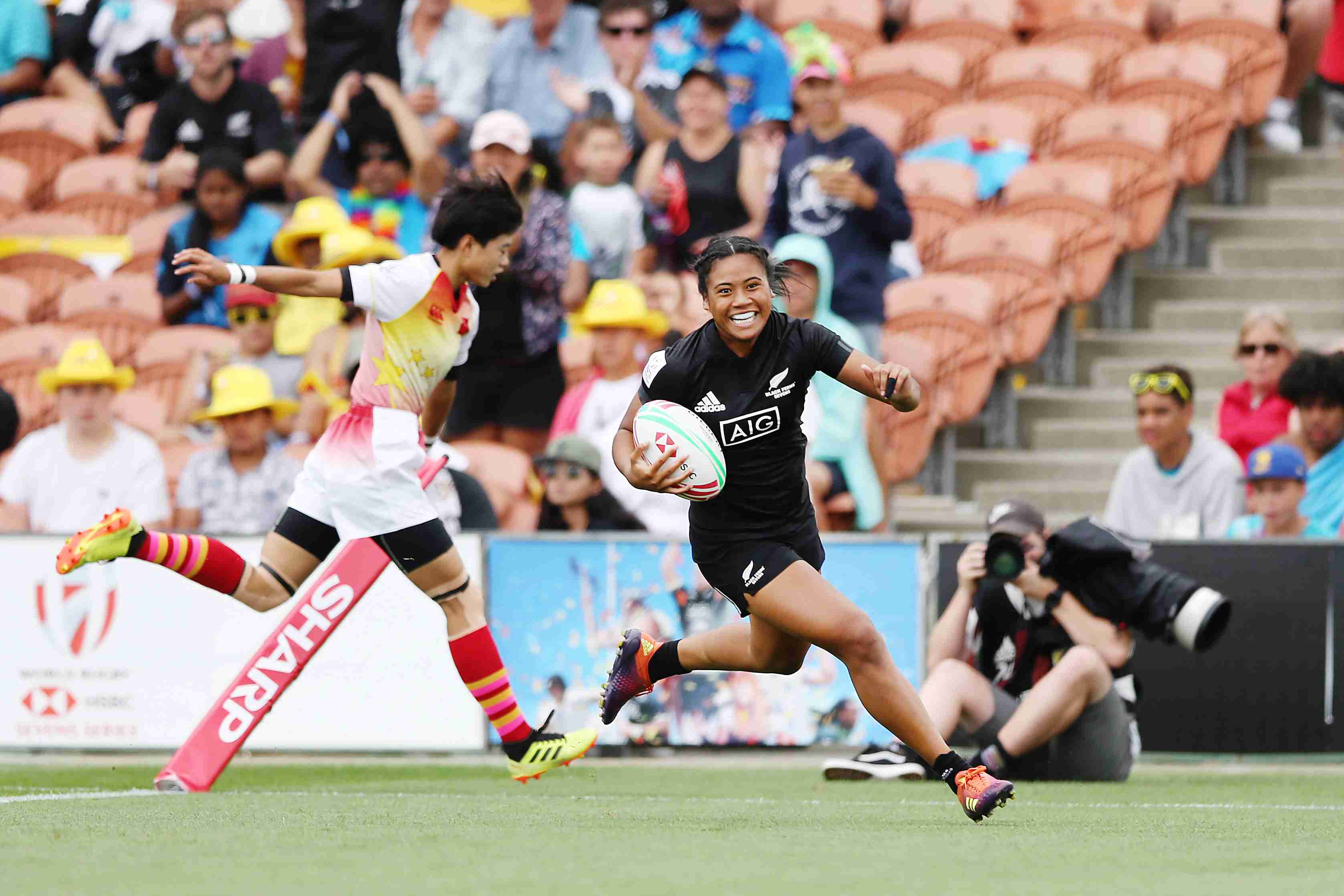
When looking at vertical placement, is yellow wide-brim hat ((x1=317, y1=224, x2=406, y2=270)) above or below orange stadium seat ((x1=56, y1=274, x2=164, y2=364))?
above

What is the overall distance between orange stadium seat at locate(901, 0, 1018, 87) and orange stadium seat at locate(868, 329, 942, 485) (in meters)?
4.05

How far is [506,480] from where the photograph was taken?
11.3 metres

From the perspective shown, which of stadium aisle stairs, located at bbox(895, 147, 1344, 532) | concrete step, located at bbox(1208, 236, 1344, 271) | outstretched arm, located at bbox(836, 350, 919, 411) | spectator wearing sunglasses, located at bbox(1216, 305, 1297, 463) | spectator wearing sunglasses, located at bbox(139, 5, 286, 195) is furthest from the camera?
spectator wearing sunglasses, located at bbox(139, 5, 286, 195)

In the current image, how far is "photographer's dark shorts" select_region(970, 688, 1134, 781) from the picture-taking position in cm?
838

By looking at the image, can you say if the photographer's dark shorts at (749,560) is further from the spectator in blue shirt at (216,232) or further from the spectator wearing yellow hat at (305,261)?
the spectator in blue shirt at (216,232)

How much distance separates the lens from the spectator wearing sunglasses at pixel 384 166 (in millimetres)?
13422

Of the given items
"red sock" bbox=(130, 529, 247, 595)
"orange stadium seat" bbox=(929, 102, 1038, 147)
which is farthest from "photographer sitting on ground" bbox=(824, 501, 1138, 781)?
"orange stadium seat" bbox=(929, 102, 1038, 147)

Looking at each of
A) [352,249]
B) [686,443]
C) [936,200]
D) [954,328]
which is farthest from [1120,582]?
[936,200]

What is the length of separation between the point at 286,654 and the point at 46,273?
775 centimetres

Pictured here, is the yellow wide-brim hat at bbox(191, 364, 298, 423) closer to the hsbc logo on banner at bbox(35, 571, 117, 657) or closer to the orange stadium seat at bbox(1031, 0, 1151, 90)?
the hsbc logo on banner at bbox(35, 571, 117, 657)

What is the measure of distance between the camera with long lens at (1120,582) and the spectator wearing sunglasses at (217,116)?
25.6 ft

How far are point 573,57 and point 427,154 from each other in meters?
1.60

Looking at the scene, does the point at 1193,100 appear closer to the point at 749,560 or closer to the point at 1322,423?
the point at 1322,423

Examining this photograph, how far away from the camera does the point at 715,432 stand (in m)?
6.45
